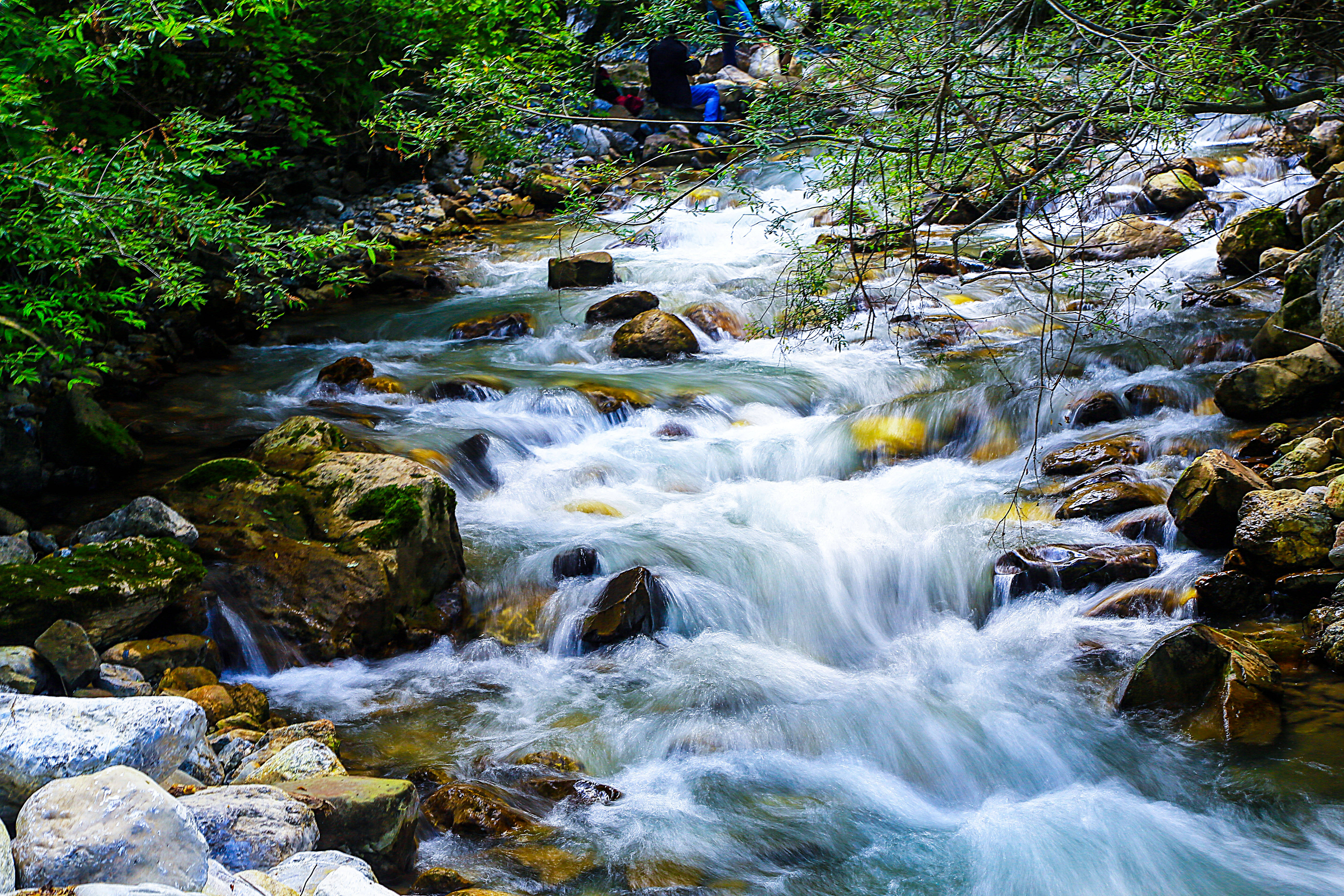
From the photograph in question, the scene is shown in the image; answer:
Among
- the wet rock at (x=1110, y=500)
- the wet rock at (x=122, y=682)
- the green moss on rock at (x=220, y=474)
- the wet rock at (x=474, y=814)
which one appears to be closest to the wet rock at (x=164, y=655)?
the wet rock at (x=122, y=682)

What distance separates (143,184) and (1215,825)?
6.29 metres

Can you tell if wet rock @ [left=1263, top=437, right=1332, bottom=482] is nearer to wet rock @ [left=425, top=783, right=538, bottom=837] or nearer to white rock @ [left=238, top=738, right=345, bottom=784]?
wet rock @ [left=425, top=783, right=538, bottom=837]

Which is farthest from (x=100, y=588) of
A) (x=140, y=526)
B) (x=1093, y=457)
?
(x=1093, y=457)

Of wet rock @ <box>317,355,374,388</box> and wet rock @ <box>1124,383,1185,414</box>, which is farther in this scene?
wet rock @ <box>317,355,374,388</box>

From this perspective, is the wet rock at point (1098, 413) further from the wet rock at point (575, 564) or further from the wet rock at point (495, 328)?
the wet rock at point (495, 328)

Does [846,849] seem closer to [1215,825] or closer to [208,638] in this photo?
[1215,825]

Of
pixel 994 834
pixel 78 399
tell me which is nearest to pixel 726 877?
pixel 994 834

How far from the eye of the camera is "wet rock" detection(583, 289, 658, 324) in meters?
11.4

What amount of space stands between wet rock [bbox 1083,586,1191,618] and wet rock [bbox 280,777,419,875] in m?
→ 4.06

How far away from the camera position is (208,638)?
504 centimetres

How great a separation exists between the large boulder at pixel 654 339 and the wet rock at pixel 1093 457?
450 centimetres

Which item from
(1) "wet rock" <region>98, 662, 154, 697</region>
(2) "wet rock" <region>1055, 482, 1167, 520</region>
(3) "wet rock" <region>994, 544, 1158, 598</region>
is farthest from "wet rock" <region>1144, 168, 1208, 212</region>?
(1) "wet rock" <region>98, 662, 154, 697</region>

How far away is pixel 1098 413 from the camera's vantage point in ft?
25.7

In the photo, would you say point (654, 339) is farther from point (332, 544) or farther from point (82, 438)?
point (82, 438)
